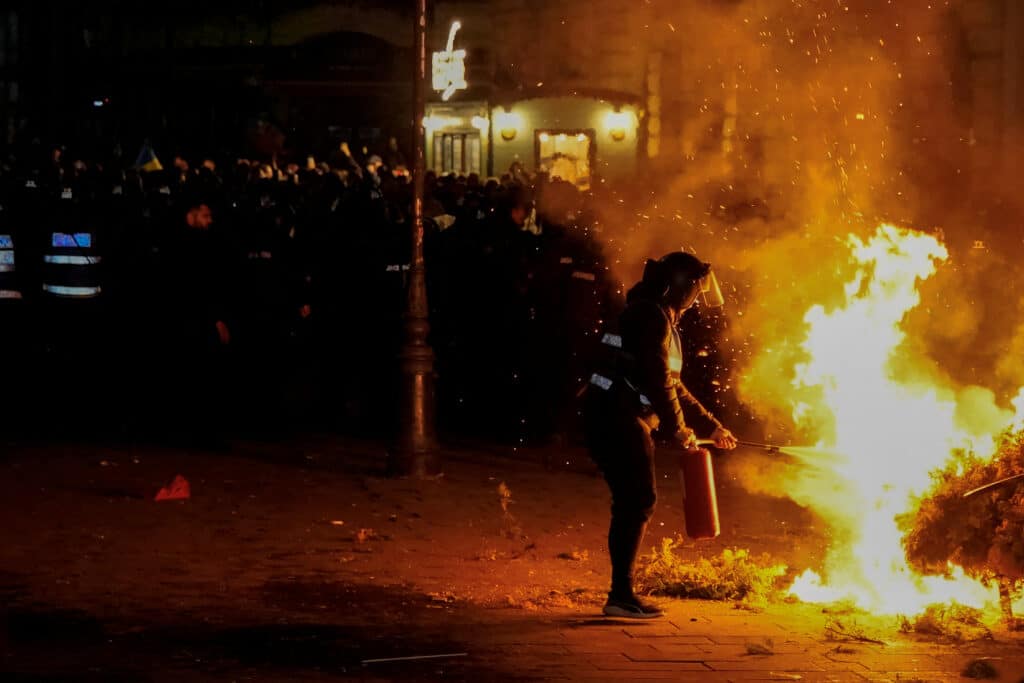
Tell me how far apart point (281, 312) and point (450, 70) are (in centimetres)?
1401

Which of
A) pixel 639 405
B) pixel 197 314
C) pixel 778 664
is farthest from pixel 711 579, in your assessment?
pixel 197 314

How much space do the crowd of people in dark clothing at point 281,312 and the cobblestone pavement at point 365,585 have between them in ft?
4.78

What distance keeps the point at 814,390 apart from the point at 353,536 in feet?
11.8

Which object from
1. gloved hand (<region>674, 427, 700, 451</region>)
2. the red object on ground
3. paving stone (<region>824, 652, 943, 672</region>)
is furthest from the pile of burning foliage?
the red object on ground

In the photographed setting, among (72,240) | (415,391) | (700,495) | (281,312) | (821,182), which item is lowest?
(700,495)

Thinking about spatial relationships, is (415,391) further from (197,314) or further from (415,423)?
(197,314)

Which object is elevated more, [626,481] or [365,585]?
[626,481]

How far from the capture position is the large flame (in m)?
7.68

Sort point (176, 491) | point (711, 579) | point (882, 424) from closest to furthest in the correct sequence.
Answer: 1. point (711, 579)
2. point (882, 424)
3. point (176, 491)

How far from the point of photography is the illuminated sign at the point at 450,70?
26547mm

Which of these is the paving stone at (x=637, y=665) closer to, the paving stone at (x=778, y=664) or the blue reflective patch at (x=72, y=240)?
the paving stone at (x=778, y=664)

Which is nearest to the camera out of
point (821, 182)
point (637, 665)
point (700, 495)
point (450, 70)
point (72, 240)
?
point (637, 665)

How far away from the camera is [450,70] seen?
27.0 meters

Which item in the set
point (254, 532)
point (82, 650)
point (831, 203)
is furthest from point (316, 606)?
point (831, 203)
